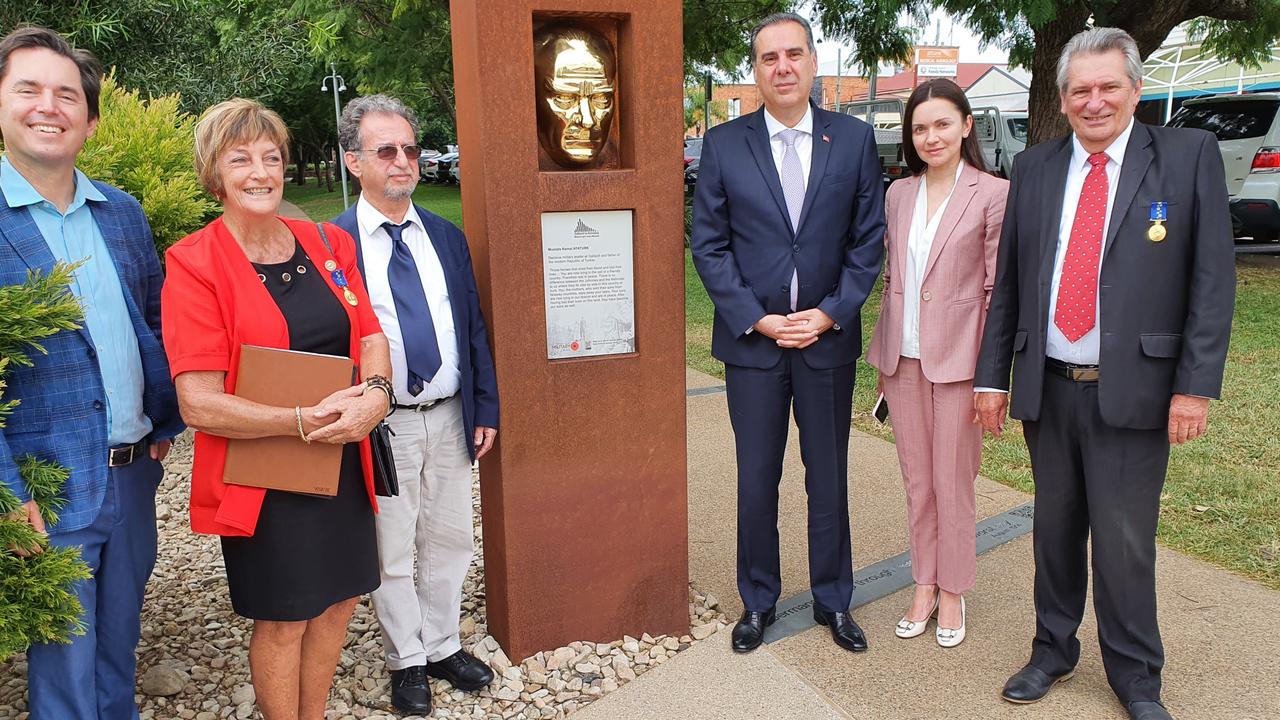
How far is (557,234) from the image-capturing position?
3.22 m

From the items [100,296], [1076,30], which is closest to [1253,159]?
[1076,30]

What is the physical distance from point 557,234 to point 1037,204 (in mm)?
1548

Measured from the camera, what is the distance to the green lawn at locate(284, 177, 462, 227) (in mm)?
23091

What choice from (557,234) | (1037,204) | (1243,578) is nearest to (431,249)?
(557,234)

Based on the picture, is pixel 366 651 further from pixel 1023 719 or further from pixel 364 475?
pixel 1023 719

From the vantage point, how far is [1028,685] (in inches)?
120

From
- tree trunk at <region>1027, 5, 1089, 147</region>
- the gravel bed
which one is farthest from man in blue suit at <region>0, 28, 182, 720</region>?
tree trunk at <region>1027, 5, 1089, 147</region>

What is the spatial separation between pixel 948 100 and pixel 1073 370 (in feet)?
3.29

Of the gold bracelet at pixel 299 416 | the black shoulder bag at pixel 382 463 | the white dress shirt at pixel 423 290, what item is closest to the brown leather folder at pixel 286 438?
the gold bracelet at pixel 299 416

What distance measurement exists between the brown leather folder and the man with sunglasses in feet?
1.57

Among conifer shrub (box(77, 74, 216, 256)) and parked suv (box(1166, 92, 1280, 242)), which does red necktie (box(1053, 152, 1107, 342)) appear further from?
parked suv (box(1166, 92, 1280, 242))

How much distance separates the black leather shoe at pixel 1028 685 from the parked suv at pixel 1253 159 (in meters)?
10.0

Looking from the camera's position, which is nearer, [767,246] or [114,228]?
[114,228]

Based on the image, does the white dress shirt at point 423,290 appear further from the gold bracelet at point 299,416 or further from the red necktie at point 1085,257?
the red necktie at point 1085,257
